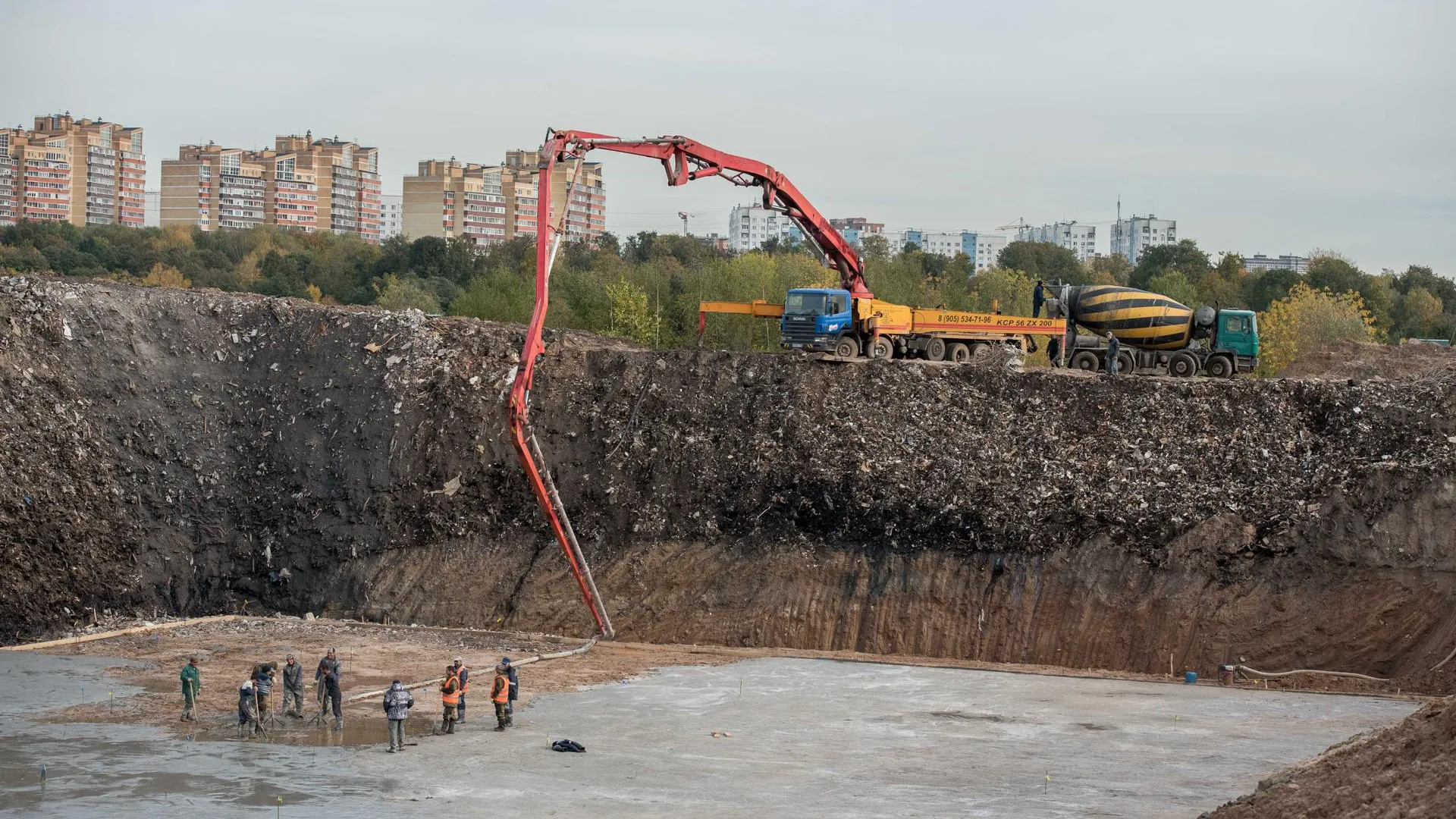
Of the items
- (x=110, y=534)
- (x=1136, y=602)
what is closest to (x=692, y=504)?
(x=1136, y=602)

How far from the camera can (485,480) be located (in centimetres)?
3328

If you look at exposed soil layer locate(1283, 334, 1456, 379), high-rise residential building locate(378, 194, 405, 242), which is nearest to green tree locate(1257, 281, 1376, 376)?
exposed soil layer locate(1283, 334, 1456, 379)

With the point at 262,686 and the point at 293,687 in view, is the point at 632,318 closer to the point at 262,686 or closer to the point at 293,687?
the point at 293,687

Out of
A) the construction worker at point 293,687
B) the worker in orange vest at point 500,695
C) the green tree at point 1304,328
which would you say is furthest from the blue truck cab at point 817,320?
the green tree at point 1304,328

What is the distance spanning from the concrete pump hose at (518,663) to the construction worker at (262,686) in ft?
5.72

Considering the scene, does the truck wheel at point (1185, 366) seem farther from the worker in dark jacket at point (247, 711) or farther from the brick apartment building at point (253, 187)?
the brick apartment building at point (253, 187)

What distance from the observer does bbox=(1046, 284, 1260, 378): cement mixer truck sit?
35562mm

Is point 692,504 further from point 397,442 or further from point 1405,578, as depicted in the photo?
point 1405,578

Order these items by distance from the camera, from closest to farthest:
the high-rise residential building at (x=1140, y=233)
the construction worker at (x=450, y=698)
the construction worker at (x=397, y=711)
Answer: the construction worker at (x=397, y=711), the construction worker at (x=450, y=698), the high-rise residential building at (x=1140, y=233)

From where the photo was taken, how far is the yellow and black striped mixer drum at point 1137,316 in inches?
1403

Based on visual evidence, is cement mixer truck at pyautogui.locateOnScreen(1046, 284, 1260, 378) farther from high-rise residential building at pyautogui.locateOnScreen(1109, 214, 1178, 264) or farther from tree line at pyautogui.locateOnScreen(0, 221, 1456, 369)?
high-rise residential building at pyautogui.locateOnScreen(1109, 214, 1178, 264)

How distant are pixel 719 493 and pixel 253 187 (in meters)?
128

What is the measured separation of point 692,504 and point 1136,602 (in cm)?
987

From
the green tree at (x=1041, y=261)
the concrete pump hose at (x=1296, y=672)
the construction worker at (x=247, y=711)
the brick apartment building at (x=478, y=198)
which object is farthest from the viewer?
the brick apartment building at (x=478, y=198)
